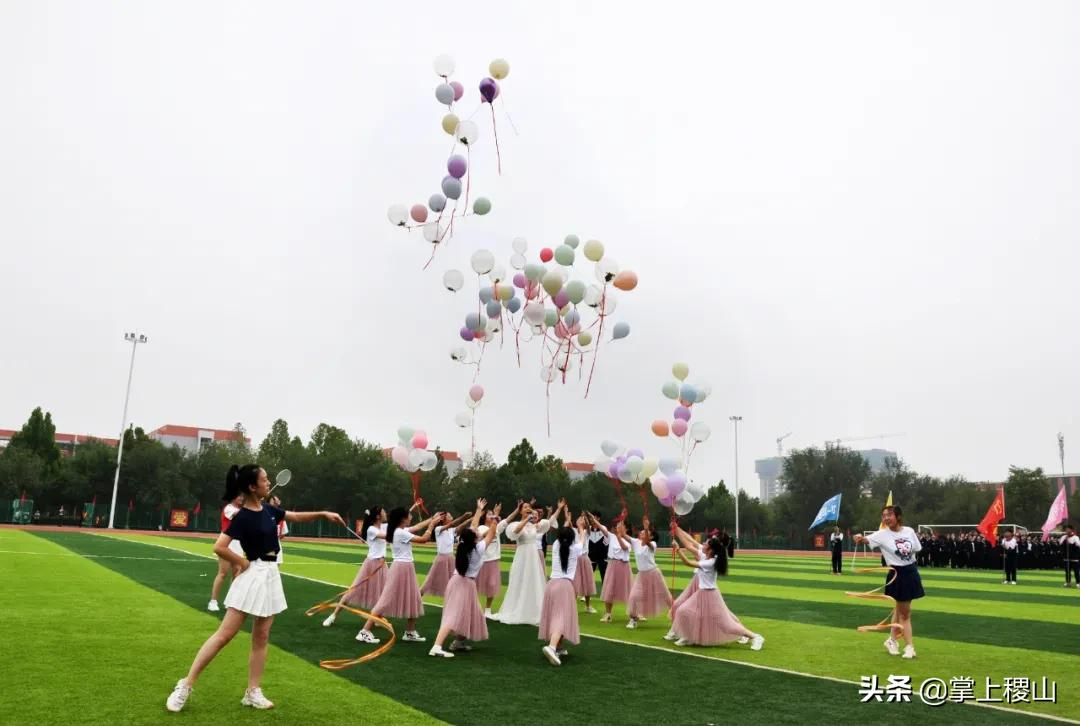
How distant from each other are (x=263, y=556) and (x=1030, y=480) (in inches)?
3121

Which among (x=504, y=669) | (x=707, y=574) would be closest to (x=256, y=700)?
(x=504, y=669)

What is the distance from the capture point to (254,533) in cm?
684

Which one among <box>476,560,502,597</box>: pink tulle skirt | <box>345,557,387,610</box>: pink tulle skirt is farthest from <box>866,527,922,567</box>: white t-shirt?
<box>345,557,387,610</box>: pink tulle skirt

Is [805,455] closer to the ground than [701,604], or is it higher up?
higher up

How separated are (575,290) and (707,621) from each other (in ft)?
24.1

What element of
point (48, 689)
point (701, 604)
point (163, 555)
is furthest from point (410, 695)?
point (163, 555)

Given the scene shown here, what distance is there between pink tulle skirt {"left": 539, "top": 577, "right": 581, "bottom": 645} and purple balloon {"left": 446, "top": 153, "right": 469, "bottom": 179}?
26.9ft

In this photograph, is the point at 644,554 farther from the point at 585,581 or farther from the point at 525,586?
the point at 585,581

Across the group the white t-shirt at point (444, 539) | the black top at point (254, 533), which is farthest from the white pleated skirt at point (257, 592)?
the white t-shirt at point (444, 539)

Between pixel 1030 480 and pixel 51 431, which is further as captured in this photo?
pixel 51 431

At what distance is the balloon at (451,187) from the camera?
15.3 metres

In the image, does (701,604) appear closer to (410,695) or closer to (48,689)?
(410,695)

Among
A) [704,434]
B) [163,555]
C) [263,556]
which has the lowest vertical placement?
[163,555]

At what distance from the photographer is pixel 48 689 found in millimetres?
7289
